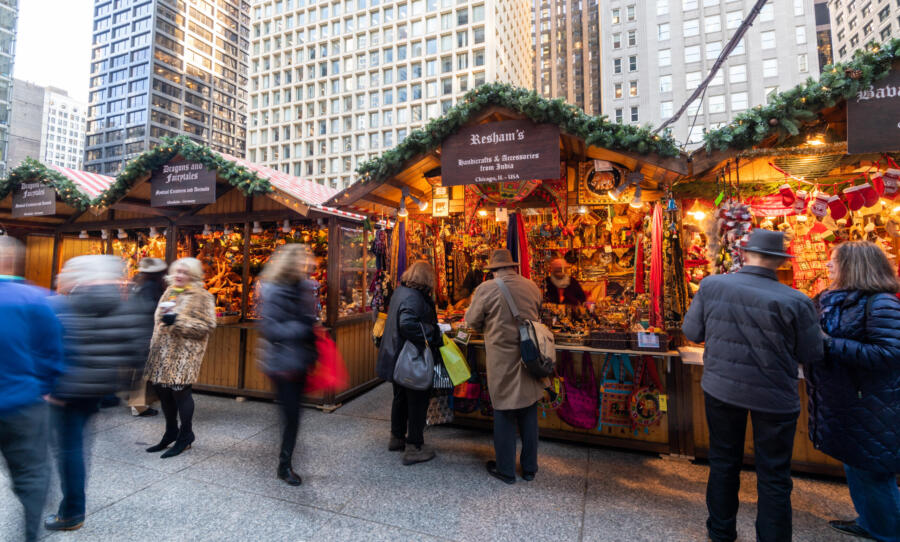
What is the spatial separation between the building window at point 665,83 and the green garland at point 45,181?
51.5 m

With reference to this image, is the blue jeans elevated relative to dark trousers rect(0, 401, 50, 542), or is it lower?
lower

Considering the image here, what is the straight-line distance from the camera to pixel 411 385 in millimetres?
3709

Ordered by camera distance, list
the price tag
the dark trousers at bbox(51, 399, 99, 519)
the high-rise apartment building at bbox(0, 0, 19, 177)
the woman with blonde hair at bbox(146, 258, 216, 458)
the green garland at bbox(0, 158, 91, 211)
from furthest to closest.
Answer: the high-rise apartment building at bbox(0, 0, 19, 177)
the green garland at bbox(0, 158, 91, 211)
the price tag
the woman with blonde hair at bbox(146, 258, 216, 458)
the dark trousers at bbox(51, 399, 99, 519)

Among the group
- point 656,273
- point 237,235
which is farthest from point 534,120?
point 237,235

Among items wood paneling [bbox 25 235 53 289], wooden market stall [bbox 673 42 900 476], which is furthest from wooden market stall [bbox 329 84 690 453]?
wood paneling [bbox 25 235 53 289]

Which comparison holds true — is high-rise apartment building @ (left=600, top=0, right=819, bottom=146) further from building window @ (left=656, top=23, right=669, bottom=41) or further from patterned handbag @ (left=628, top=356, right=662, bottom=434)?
patterned handbag @ (left=628, top=356, right=662, bottom=434)

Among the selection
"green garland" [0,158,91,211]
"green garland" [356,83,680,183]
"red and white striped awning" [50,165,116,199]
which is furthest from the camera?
"red and white striped awning" [50,165,116,199]

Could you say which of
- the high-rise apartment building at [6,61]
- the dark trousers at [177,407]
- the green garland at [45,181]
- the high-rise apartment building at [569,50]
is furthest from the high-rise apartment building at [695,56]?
the high-rise apartment building at [6,61]

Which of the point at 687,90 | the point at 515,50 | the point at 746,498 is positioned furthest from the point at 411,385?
the point at 515,50

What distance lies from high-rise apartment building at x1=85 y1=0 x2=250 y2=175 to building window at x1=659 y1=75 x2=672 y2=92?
72481mm

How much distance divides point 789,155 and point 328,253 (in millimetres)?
5510

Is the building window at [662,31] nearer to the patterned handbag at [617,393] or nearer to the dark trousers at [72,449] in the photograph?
the patterned handbag at [617,393]

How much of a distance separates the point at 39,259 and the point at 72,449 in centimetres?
858

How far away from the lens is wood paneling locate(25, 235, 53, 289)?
834cm
